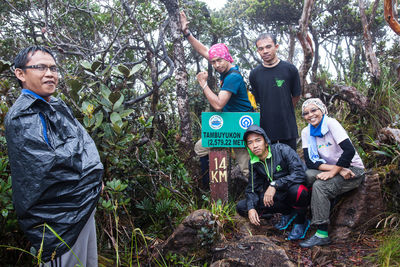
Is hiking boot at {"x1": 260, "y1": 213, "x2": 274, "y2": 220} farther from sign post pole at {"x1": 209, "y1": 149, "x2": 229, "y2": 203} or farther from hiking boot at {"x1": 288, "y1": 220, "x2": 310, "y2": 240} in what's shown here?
sign post pole at {"x1": 209, "y1": 149, "x2": 229, "y2": 203}

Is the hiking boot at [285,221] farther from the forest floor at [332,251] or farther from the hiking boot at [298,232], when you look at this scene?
the hiking boot at [298,232]

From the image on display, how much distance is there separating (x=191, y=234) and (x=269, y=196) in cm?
95

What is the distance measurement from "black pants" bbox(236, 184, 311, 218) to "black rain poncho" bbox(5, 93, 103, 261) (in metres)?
1.95

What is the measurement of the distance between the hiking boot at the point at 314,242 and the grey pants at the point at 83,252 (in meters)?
2.01

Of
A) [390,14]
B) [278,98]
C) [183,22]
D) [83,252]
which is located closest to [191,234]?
[83,252]

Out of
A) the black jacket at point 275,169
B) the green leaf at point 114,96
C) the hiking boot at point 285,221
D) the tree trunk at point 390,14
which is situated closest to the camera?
the green leaf at point 114,96

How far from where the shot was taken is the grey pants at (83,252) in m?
1.98

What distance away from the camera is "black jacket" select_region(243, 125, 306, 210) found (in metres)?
3.31

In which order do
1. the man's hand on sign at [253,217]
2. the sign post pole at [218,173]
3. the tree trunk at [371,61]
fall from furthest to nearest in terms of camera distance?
the tree trunk at [371,61] → the sign post pole at [218,173] → the man's hand on sign at [253,217]

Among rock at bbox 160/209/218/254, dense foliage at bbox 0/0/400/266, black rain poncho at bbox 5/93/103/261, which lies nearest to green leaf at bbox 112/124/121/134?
dense foliage at bbox 0/0/400/266

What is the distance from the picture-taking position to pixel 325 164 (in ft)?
10.7

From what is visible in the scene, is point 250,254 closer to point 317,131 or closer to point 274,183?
point 274,183

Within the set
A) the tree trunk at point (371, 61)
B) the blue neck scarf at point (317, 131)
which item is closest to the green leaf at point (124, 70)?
the blue neck scarf at point (317, 131)

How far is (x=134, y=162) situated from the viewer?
3.42m
